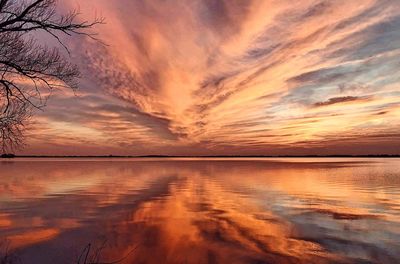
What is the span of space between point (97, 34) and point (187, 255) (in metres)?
7.55

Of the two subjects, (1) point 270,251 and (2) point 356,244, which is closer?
(1) point 270,251

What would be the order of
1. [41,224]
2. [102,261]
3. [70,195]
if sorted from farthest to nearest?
[70,195] < [41,224] < [102,261]

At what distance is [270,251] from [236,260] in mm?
1495

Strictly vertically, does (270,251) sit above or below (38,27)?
below

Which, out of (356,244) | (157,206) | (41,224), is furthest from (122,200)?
(356,244)

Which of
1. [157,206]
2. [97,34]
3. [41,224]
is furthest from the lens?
[157,206]

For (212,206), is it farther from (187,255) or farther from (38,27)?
(38,27)

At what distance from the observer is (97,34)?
12.0 m

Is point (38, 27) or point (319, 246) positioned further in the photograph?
point (319, 246)

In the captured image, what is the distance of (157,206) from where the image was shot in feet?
68.4

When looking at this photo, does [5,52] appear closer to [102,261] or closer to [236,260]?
[102,261]

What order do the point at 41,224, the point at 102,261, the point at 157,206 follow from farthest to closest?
1. the point at 157,206
2. the point at 41,224
3. the point at 102,261

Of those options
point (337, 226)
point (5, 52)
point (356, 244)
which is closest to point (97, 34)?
point (5, 52)

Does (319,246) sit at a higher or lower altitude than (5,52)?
lower
